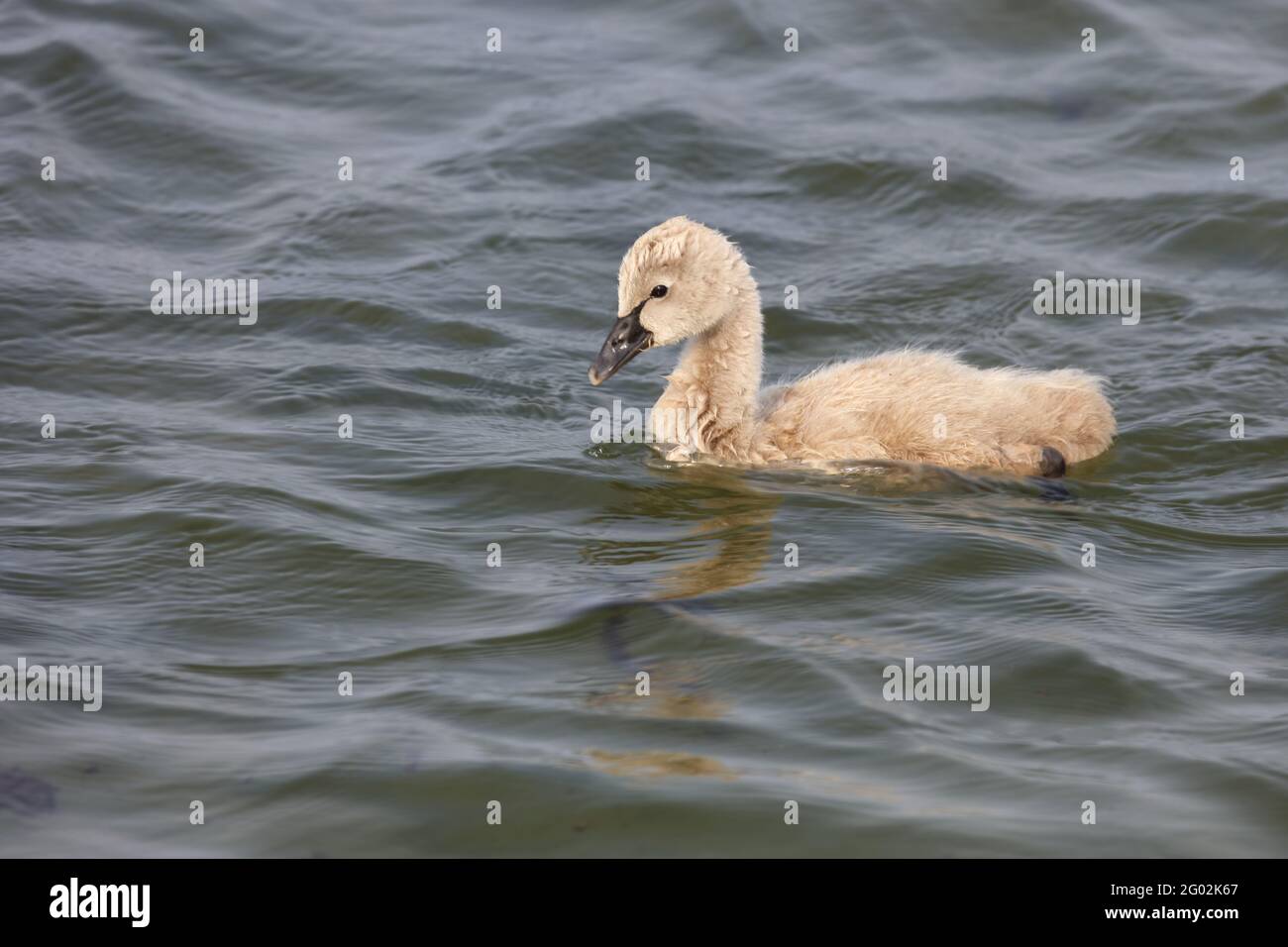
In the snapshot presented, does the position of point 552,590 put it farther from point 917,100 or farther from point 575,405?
point 917,100

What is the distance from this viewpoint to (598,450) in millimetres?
8969

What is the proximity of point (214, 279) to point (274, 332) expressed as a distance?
0.90m

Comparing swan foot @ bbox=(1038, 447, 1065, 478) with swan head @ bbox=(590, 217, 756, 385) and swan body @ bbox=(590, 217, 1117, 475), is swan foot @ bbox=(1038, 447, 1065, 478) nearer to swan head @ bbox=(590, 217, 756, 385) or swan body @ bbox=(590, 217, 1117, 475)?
swan body @ bbox=(590, 217, 1117, 475)

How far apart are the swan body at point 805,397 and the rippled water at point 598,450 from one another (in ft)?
0.61

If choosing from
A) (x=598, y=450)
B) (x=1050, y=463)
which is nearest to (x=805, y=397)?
(x=598, y=450)

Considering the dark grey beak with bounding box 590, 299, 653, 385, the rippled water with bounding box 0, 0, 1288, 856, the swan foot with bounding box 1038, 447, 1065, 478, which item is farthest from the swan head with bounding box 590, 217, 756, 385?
the swan foot with bounding box 1038, 447, 1065, 478

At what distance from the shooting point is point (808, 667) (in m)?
6.59

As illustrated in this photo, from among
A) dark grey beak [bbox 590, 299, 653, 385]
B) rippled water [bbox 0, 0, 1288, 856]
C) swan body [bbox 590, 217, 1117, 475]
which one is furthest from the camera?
dark grey beak [bbox 590, 299, 653, 385]

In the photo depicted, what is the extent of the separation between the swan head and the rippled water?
610mm

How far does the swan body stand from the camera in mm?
8414

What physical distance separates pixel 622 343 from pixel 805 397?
92 cm

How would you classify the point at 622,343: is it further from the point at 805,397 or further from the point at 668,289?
the point at 805,397

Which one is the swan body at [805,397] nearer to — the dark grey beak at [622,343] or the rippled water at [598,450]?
the dark grey beak at [622,343]

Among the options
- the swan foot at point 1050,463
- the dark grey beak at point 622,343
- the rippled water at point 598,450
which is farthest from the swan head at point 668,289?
the swan foot at point 1050,463
